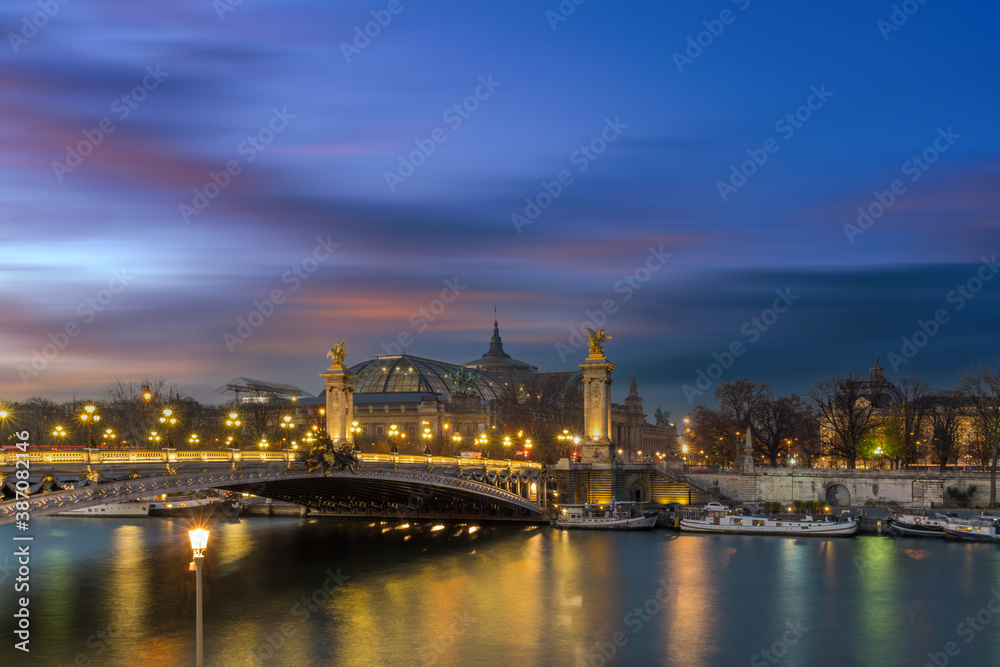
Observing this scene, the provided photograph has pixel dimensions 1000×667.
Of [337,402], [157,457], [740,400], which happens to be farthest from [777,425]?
[157,457]

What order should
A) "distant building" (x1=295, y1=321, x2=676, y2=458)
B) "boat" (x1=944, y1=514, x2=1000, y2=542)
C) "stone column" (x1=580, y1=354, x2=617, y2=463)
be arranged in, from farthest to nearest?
"distant building" (x1=295, y1=321, x2=676, y2=458)
"stone column" (x1=580, y1=354, x2=617, y2=463)
"boat" (x1=944, y1=514, x2=1000, y2=542)

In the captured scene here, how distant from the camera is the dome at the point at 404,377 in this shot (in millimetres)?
165000

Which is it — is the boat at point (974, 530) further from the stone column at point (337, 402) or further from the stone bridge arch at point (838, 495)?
the stone column at point (337, 402)

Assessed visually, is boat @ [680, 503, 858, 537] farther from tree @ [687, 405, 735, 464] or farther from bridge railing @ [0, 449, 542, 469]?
tree @ [687, 405, 735, 464]

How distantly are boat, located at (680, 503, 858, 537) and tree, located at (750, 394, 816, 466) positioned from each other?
84.8 feet

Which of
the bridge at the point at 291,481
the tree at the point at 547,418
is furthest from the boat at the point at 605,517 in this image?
the tree at the point at 547,418

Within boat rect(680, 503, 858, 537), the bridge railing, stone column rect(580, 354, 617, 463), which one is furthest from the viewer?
stone column rect(580, 354, 617, 463)

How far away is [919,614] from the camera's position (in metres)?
39.5

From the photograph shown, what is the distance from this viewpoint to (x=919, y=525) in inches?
2542

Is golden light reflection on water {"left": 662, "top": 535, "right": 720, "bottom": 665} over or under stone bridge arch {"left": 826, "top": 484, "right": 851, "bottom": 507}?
under

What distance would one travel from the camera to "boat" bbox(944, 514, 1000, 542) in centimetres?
6212

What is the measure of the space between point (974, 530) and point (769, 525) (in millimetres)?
12135

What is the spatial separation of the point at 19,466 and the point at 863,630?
2973 centimetres

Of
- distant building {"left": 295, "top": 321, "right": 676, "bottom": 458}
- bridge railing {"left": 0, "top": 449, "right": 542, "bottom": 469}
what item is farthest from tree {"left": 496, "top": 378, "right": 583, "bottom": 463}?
bridge railing {"left": 0, "top": 449, "right": 542, "bottom": 469}
